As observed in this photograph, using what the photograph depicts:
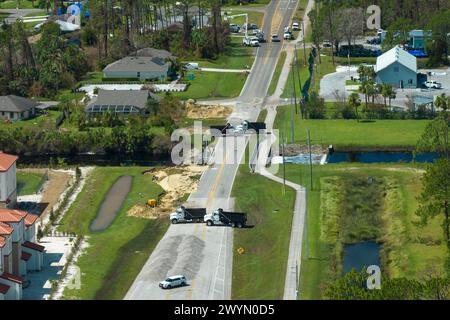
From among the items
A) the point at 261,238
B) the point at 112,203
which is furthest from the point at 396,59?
the point at 261,238

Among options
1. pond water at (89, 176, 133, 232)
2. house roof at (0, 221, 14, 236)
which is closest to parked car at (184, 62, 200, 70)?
pond water at (89, 176, 133, 232)

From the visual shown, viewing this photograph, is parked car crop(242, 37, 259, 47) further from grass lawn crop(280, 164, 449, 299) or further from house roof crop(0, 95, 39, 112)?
grass lawn crop(280, 164, 449, 299)

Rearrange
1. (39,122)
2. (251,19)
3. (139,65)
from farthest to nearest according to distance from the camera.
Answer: (251,19) < (139,65) < (39,122)

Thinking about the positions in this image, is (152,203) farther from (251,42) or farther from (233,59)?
(251,42)

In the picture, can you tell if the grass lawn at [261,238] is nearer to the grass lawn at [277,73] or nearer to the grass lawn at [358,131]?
the grass lawn at [358,131]

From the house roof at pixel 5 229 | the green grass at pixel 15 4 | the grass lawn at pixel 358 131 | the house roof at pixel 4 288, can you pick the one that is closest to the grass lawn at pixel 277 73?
the grass lawn at pixel 358 131

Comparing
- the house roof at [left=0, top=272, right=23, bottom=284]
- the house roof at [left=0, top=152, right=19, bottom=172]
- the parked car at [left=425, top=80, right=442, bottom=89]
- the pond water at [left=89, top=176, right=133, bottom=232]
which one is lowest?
the pond water at [left=89, top=176, right=133, bottom=232]
